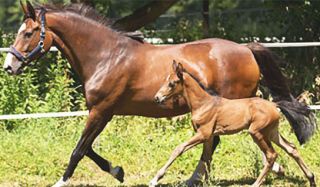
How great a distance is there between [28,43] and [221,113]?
6.37ft

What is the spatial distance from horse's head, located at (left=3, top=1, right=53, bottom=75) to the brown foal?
1.28 metres

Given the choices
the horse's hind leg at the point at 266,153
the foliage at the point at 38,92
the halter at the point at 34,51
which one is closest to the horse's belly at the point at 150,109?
the horse's hind leg at the point at 266,153

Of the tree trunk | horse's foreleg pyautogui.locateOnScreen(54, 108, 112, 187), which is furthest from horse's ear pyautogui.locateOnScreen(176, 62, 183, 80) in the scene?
the tree trunk

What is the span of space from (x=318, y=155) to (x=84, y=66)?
2913 mm

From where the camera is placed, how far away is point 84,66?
22.5ft

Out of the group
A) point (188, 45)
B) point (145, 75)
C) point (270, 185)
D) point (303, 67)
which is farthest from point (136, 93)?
point (303, 67)

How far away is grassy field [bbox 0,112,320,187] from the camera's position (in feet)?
24.6

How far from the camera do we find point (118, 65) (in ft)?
22.6

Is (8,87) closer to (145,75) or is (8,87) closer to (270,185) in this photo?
(145,75)

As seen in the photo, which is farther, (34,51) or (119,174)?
(119,174)

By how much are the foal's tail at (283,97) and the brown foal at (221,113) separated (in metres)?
0.46

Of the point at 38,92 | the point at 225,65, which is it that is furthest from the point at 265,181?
the point at 38,92

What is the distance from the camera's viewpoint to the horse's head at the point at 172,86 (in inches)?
249

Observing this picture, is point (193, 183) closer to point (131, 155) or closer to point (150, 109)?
point (150, 109)
